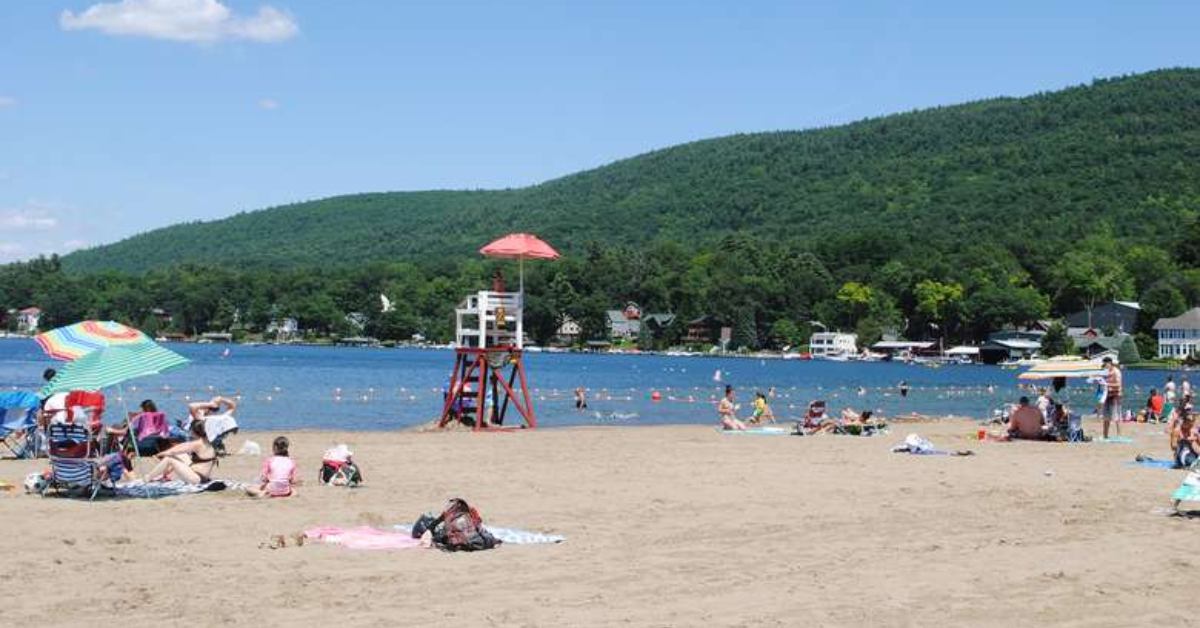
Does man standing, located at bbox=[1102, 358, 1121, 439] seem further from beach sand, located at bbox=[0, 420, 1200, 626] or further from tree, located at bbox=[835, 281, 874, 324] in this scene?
tree, located at bbox=[835, 281, 874, 324]

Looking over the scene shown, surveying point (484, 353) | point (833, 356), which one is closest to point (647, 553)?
point (484, 353)

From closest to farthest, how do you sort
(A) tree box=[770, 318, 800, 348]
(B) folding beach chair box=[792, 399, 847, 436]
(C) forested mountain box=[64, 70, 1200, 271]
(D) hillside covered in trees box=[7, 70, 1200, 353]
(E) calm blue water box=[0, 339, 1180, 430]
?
(B) folding beach chair box=[792, 399, 847, 436] < (E) calm blue water box=[0, 339, 1180, 430] < (D) hillside covered in trees box=[7, 70, 1200, 353] < (A) tree box=[770, 318, 800, 348] < (C) forested mountain box=[64, 70, 1200, 271]

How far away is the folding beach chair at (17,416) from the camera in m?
19.2

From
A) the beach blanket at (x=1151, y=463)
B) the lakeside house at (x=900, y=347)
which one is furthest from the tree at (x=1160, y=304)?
the beach blanket at (x=1151, y=463)

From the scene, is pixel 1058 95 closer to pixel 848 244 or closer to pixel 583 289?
pixel 848 244

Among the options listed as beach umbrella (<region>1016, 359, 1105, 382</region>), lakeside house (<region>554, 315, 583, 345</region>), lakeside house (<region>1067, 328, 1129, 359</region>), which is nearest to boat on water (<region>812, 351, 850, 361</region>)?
lakeside house (<region>1067, 328, 1129, 359</region>)

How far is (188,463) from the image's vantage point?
14.9m

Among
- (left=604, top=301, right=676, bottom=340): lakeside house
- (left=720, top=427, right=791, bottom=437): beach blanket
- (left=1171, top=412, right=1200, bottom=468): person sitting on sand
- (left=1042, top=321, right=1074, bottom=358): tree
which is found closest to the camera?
(left=1171, top=412, right=1200, bottom=468): person sitting on sand

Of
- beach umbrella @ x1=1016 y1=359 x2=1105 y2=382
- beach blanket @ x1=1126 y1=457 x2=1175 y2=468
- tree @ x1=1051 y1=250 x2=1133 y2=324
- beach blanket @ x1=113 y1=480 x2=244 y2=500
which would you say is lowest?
beach blanket @ x1=1126 y1=457 x2=1175 y2=468

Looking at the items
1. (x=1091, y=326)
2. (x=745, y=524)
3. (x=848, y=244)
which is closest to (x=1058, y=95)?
(x=848, y=244)

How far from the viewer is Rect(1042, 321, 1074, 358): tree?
4791 inches

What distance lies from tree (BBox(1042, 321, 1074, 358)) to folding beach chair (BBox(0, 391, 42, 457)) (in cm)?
11324

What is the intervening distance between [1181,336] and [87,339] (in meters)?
120

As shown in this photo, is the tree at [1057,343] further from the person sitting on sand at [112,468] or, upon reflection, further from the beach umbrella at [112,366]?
the person sitting on sand at [112,468]
